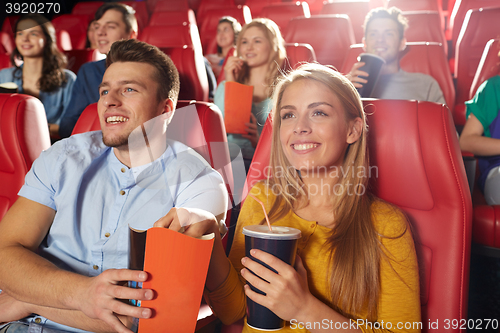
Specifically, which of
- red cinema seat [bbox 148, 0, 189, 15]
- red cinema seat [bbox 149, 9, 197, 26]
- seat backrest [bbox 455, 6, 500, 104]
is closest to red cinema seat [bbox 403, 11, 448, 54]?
seat backrest [bbox 455, 6, 500, 104]

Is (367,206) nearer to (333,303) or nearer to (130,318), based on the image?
(333,303)

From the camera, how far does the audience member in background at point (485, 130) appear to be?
1.57 m

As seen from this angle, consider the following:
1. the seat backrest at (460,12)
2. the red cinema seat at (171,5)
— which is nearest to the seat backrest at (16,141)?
the seat backrest at (460,12)

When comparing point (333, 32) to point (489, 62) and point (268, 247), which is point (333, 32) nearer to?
point (489, 62)

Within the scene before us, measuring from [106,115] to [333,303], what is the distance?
717 mm

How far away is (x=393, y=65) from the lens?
2.30m

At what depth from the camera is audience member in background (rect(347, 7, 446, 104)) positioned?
2.20m

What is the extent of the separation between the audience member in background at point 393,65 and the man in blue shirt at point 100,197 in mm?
1381

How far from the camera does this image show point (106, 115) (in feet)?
3.50

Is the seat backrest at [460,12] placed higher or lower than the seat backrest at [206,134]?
higher

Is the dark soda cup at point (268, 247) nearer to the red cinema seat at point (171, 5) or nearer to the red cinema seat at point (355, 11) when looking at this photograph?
the red cinema seat at point (355, 11)

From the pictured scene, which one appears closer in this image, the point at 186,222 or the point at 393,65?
the point at 186,222

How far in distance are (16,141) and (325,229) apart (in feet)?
3.20

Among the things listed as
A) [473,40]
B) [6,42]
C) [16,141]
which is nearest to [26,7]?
[6,42]
